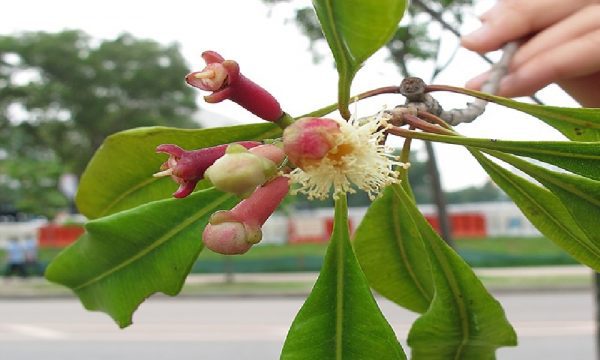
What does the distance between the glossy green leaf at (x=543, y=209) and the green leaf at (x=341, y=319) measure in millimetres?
113

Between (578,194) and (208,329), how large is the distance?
704cm

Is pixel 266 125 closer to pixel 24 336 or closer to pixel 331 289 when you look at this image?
pixel 331 289

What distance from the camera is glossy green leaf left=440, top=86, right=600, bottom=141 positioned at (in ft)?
1.50

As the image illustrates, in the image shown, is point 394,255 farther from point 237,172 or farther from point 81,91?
point 81,91

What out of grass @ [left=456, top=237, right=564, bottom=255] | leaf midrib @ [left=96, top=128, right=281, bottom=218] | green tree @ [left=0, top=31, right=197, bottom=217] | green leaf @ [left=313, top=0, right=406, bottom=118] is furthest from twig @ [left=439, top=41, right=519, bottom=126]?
green tree @ [left=0, top=31, right=197, bottom=217]

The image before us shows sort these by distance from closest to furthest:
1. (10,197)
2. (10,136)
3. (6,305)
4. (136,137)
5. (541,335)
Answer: (136,137)
(541,335)
(6,305)
(10,136)
(10,197)

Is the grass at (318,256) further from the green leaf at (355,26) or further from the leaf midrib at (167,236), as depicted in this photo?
the green leaf at (355,26)

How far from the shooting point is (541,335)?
664 cm

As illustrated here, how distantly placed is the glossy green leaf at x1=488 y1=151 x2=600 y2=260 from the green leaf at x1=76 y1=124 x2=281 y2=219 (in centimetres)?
18

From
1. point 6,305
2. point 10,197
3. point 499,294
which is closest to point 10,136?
point 10,197

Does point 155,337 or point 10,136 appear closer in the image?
point 155,337

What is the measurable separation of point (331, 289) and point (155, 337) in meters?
6.75

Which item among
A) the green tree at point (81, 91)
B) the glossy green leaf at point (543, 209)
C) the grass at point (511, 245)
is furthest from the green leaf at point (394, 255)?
the green tree at point (81, 91)

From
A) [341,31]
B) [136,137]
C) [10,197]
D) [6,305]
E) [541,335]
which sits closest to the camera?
[341,31]
